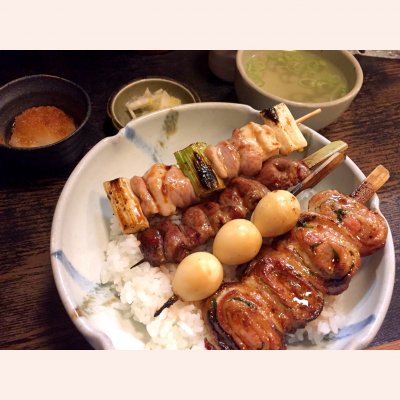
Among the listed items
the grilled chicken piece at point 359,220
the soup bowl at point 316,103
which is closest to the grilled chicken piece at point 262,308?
the grilled chicken piece at point 359,220

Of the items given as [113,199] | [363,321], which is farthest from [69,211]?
[363,321]

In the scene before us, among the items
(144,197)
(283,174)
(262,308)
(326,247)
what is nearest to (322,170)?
(283,174)

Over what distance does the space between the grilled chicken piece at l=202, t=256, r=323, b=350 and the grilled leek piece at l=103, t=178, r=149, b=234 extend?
1.88 feet

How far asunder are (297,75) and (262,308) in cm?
243

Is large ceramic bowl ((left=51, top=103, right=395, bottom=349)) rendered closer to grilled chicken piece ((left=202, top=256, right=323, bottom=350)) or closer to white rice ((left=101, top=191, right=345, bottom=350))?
white rice ((left=101, top=191, right=345, bottom=350))

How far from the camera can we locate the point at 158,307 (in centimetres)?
220

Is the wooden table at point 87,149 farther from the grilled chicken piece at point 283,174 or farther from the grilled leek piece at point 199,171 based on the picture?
the grilled leek piece at point 199,171

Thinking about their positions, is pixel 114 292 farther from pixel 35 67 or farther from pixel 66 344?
pixel 35 67

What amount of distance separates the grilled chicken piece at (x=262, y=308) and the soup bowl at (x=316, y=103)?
1458 millimetres

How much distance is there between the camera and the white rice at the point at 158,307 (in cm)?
215

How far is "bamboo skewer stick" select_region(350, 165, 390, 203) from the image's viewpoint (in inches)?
97.2

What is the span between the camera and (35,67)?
153 inches

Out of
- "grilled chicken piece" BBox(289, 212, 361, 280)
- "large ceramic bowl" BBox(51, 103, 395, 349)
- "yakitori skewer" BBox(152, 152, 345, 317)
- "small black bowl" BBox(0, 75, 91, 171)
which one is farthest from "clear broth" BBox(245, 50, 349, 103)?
"grilled chicken piece" BBox(289, 212, 361, 280)

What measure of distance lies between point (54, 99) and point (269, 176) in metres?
1.91
